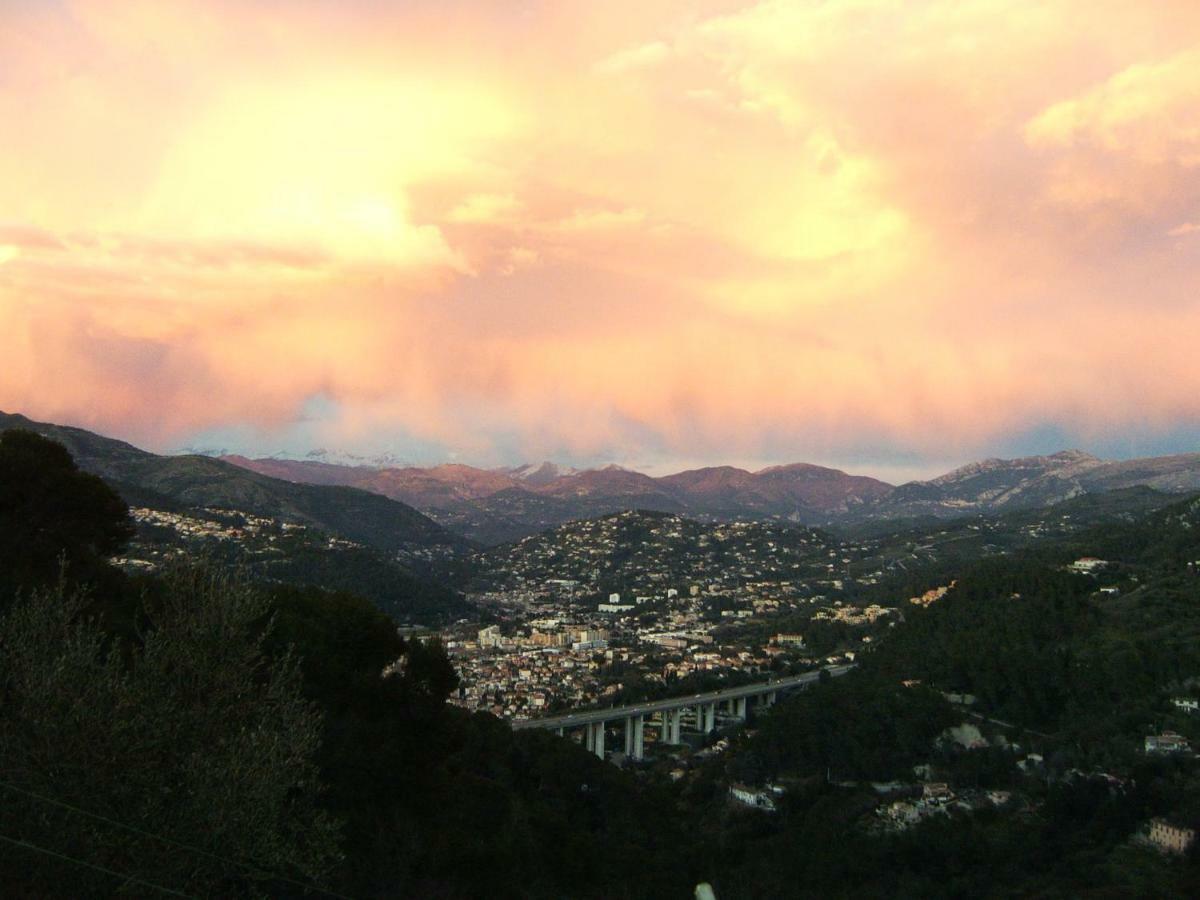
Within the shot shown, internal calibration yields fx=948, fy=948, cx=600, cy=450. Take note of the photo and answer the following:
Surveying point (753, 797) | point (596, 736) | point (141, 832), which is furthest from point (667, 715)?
point (141, 832)

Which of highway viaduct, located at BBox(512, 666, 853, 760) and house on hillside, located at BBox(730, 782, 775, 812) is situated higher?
house on hillside, located at BBox(730, 782, 775, 812)

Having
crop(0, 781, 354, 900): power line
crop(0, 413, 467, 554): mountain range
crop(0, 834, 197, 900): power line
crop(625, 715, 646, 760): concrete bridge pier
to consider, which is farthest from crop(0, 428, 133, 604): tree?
crop(0, 413, 467, 554): mountain range

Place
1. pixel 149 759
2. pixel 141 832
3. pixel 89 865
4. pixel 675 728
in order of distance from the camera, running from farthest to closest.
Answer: pixel 675 728
pixel 149 759
pixel 141 832
pixel 89 865

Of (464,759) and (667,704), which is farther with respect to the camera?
(667,704)

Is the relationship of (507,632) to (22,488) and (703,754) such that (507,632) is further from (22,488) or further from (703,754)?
(22,488)

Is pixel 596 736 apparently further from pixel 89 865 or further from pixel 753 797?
pixel 89 865

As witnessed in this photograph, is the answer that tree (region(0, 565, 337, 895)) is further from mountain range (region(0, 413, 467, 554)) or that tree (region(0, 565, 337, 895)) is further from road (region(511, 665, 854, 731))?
mountain range (region(0, 413, 467, 554))

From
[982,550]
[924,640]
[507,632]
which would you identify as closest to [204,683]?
[924,640]
